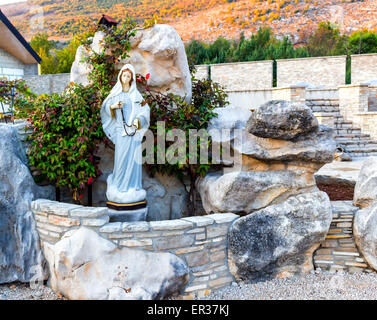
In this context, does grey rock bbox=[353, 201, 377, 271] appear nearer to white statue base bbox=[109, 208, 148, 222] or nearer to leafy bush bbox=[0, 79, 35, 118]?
white statue base bbox=[109, 208, 148, 222]

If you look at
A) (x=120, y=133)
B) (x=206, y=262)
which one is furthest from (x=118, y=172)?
(x=206, y=262)

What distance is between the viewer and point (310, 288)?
3.96 metres

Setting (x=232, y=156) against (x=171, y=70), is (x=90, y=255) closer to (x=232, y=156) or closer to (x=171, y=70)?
(x=232, y=156)

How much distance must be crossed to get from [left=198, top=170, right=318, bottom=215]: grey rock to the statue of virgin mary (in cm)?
107

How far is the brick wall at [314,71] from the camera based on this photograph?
17.9m

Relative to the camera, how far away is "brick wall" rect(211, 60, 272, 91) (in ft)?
60.2

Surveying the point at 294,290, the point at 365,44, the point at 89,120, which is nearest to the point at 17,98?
the point at 89,120

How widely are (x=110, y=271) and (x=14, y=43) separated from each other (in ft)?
46.3

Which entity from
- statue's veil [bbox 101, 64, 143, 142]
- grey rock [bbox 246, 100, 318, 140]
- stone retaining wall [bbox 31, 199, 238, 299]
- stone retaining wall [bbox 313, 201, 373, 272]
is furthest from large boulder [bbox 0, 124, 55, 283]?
stone retaining wall [bbox 313, 201, 373, 272]

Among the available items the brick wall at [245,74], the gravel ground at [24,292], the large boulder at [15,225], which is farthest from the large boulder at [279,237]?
the brick wall at [245,74]

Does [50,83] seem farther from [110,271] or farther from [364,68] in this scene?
[110,271]

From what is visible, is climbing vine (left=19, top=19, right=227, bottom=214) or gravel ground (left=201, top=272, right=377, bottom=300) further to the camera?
climbing vine (left=19, top=19, right=227, bottom=214)

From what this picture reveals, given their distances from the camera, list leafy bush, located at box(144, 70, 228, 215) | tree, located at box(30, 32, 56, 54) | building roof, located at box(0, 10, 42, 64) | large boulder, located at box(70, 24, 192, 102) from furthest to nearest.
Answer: tree, located at box(30, 32, 56, 54), building roof, located at box(0, 10, 42, 64), large boulder, located at box(70, 24, 192, 102), leafy bush, located at box(144, 70, 228, 215)

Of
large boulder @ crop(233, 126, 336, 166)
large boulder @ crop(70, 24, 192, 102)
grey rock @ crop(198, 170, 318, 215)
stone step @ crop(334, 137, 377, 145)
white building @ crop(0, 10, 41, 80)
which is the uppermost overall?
white building @ crop(0, 10, 41, 80)
